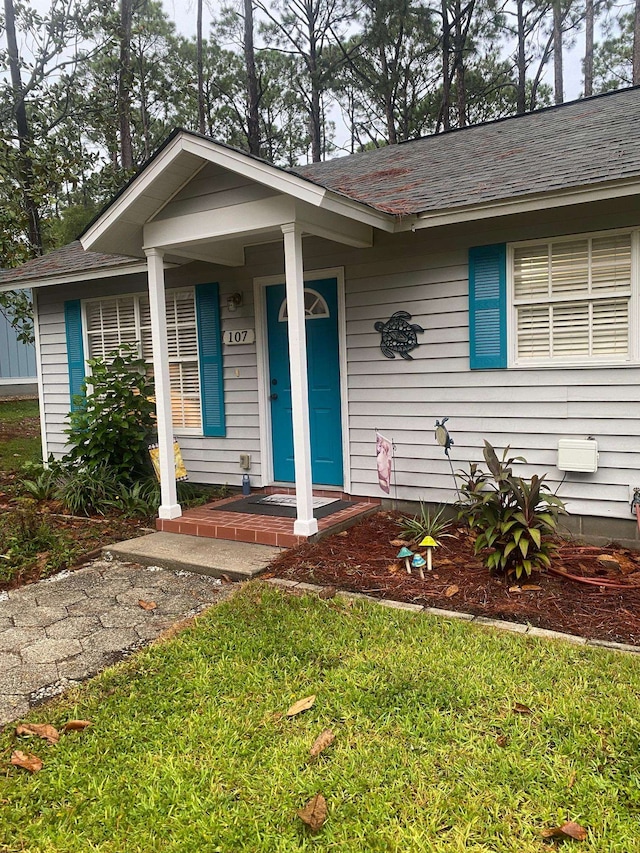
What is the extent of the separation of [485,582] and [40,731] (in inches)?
103

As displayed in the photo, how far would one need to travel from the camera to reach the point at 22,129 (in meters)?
12.6

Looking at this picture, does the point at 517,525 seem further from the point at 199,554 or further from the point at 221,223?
the point at 221,223

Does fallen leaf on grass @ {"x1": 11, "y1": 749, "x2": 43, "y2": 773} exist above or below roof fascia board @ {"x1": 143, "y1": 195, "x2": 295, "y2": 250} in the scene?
below

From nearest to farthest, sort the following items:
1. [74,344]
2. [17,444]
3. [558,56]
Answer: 1. [74,344]
2. [17,444]
3. [558,56]

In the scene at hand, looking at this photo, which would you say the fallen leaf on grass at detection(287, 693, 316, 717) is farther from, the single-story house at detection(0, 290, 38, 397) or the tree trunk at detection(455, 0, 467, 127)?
the tree trunk at detection(455, 0, 467, 127)

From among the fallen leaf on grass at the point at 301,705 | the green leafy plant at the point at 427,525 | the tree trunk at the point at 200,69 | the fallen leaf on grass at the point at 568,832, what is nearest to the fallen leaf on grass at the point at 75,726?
the fallen leaf on grass at the point at 301,705

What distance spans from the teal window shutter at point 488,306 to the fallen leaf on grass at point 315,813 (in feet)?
12.3

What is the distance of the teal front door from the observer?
20.4 feet

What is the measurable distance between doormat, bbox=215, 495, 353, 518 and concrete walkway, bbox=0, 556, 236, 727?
121 centimetres

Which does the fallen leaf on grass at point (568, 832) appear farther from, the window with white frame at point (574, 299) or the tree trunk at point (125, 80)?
the tree trunk at point (125, 80)

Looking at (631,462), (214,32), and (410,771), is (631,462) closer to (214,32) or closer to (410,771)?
(410,771)

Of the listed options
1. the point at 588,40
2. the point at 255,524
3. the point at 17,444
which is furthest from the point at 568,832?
the point at 588,40

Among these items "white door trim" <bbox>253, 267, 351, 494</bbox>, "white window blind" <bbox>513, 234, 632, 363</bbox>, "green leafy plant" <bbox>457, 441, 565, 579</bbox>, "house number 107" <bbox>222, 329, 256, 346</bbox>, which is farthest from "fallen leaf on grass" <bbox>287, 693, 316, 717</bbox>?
"house number 107" <bbox>222, 329, 256, 346</bbox>

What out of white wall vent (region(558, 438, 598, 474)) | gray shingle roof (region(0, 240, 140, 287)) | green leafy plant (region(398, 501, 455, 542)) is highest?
gray shingle roof (region(0, 240, 140, 287))
